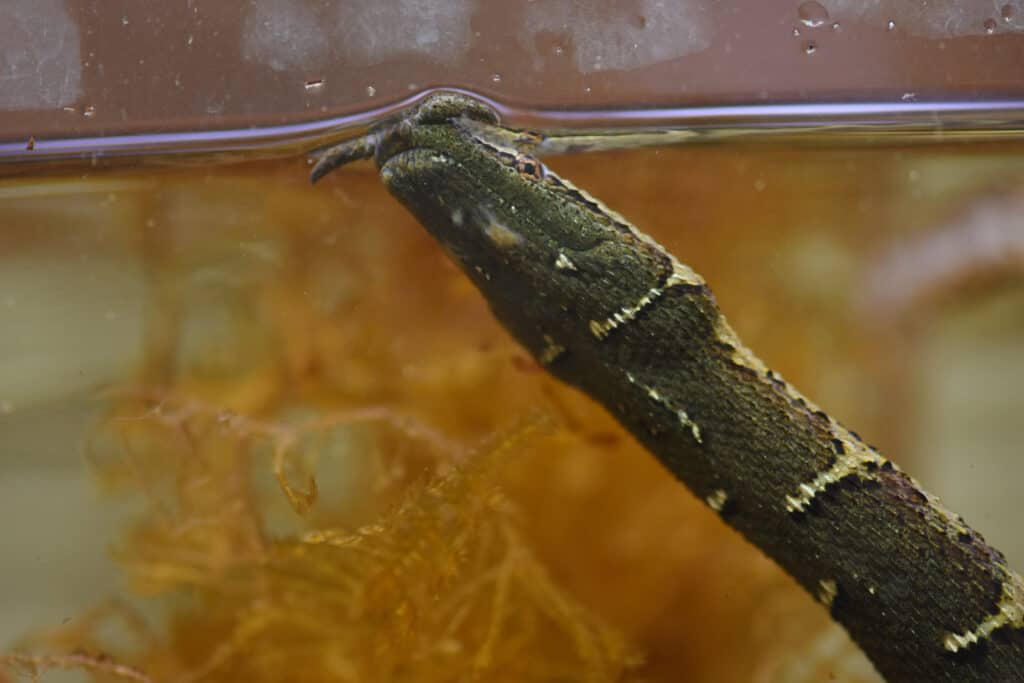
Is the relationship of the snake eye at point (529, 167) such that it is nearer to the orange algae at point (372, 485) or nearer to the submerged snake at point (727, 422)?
the submerged snake at point (727, 422)

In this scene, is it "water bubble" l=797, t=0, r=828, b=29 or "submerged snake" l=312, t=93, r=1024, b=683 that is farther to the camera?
"water bubble" l=797, t=0, r=828, b=29

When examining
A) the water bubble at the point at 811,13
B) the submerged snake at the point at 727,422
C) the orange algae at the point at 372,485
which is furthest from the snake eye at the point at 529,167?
the water bubble at the point at 811,13

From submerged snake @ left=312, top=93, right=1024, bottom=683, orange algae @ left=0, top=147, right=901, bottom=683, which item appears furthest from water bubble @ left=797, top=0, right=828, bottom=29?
submerged snake @ left=312, top=93, right=1024, bottom=683

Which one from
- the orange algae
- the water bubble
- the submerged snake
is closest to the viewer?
the submerged snake

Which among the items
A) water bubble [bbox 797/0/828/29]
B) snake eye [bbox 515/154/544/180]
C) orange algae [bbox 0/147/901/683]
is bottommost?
orange algae [bbox 0/147/901/683]

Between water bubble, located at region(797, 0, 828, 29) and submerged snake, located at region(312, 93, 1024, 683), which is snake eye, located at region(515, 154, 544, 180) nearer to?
submerged snake, located at region(312, 93, 1024, 683)

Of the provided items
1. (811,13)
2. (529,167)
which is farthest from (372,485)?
(811,13)

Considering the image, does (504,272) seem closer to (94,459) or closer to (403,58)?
(403,58)

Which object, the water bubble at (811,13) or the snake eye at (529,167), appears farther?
the water bubble at (811,13)
